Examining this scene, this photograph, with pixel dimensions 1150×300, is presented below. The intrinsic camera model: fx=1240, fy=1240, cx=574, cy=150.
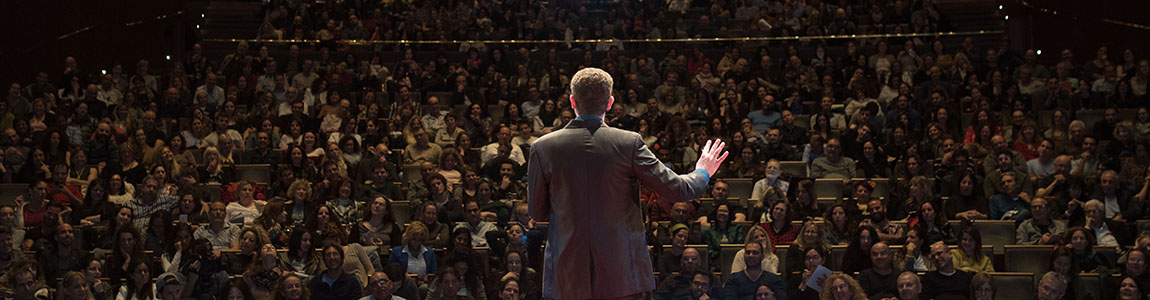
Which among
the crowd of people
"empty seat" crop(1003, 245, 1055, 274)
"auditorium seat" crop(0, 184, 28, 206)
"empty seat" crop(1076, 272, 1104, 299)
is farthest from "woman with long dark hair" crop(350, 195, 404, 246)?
"empty seat" crop(1076, 272, 1104, 299)

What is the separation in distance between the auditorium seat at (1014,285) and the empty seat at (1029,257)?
1.04 feet

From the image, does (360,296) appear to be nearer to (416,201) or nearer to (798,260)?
(416,201)

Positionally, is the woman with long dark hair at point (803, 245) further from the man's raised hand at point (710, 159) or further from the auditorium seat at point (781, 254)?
the man's raised hand at point (710, 159)

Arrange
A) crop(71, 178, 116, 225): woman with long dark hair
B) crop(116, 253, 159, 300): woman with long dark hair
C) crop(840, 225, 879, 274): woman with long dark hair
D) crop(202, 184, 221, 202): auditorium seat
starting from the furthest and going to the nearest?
crop(202, 184, 221, 202): auditorium seat
crop(71, 178, 116, 225): woman with long dark hair
crop(116, 253, 159, 300): woman with long dark hair
crop(840, 225, 879, 274): woman with long dark hair

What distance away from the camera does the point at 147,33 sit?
1393 cm

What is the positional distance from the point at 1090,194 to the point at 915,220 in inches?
53.8

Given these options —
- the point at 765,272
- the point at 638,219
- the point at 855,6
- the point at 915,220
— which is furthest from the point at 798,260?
the point at 855,6

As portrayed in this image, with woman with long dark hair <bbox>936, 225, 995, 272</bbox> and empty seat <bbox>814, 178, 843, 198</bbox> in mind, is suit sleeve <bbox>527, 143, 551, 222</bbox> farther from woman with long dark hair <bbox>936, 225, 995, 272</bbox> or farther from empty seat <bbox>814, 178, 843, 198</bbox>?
empty seat <bbox>814, 178, 843, 198</bbox>

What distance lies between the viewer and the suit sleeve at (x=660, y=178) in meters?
3.09

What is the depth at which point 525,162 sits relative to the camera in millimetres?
9617

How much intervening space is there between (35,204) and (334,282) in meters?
2.49

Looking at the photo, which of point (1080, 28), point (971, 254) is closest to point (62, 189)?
point (971, 254)

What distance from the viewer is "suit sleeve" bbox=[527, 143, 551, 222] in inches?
125

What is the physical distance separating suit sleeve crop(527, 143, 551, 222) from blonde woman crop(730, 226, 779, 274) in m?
4.27
